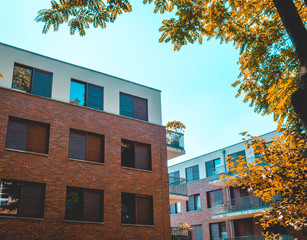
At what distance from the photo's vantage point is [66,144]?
17109 mm

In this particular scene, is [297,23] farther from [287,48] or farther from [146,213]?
[146,213]

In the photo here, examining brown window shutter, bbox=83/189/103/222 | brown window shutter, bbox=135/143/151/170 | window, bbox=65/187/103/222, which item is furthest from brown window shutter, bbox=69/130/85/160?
brown window shutter, bbox=135/143/151/170

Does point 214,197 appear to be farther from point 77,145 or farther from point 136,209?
point 77,145

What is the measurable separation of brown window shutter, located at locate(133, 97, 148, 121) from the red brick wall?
1.70 feet

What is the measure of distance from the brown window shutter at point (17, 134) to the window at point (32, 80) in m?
1.71

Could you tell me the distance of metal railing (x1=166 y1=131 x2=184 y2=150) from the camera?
74.4 feet

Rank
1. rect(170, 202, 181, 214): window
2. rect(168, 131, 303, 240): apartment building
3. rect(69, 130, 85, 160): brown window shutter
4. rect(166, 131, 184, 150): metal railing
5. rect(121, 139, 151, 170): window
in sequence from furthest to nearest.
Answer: rect(170, 202, 181, 214): window → rect(168, 131, 303, 240): apartment building → rect(166, 131, 184, 150): metal railing → rect(121, 139, 151, 170): window → rect(69, 130, 85, 160): brown window shutter

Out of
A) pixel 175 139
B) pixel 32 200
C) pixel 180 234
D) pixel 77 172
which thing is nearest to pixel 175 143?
pixel 175 139

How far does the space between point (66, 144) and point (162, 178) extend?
603cm

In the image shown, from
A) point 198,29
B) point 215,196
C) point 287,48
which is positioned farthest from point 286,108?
point 215,196

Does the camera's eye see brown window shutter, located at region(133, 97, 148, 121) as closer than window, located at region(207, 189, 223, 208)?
Yes

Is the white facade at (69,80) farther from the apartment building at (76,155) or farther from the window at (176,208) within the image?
the window at (176,208)

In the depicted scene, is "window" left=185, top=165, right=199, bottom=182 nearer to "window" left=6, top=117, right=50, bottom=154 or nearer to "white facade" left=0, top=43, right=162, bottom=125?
"white facade" left=0, top=43, right=162, bottom=125

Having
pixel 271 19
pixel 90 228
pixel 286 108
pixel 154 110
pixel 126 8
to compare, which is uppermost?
pixel 154 110
